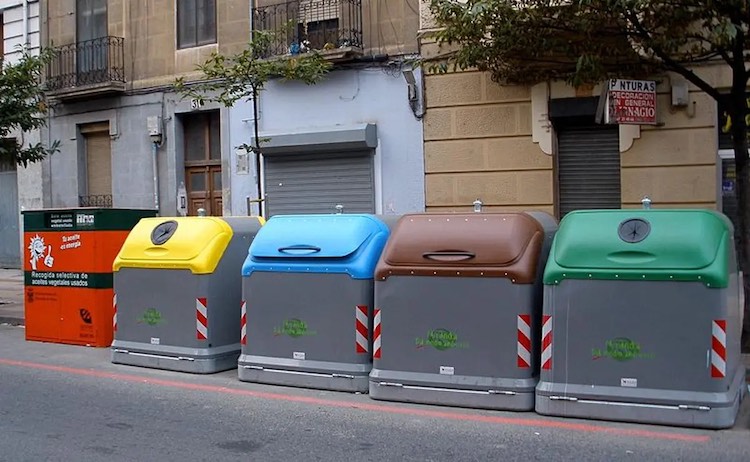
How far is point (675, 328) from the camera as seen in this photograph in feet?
20.5

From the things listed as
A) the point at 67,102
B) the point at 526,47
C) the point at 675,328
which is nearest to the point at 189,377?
the point at 675,328

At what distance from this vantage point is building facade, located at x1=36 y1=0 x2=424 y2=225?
14609mm

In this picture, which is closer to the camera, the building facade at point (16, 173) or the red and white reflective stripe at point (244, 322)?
the red and white reflective stripe at point (244, 322)

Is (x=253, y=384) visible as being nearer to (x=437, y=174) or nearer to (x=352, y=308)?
(x=352, y=308)

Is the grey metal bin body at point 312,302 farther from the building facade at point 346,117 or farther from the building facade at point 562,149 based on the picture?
the building facade at point 346,117

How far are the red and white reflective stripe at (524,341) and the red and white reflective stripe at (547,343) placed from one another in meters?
0.15

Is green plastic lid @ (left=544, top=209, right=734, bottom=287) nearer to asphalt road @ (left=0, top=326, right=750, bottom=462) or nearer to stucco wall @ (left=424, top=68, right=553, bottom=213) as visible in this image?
asphalt road @ (left=0, top=326, right=750, bottom=462)

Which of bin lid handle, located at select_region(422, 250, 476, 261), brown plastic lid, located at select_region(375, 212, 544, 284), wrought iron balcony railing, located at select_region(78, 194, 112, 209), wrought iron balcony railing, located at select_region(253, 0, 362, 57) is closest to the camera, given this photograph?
brown plastic lid, located at select_region(375, 212, 544, 284)

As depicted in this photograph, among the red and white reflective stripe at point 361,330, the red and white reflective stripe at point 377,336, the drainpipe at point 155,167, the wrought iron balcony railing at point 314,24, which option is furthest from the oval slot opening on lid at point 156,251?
the drainpipe at point 155,167

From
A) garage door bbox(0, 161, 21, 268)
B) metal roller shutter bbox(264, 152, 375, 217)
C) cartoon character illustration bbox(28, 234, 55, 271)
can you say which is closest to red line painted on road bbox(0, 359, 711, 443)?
cartoon character illustration bbox(28, 234, 55, 271)

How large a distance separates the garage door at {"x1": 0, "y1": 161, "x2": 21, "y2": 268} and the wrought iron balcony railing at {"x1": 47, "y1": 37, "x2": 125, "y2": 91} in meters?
3.37

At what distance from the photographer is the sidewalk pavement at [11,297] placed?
13.4 metres

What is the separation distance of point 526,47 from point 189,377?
19.2ft

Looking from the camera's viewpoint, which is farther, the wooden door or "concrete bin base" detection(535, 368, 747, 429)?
the wooden door
